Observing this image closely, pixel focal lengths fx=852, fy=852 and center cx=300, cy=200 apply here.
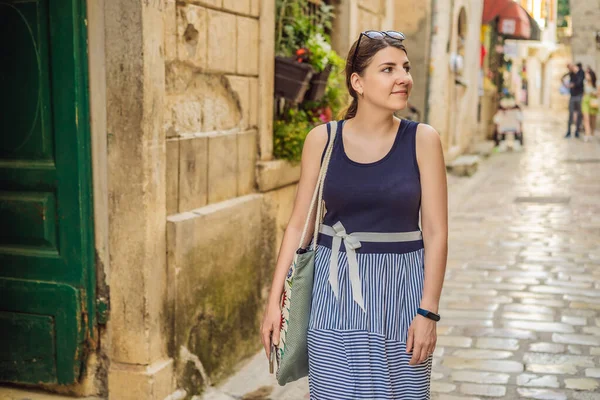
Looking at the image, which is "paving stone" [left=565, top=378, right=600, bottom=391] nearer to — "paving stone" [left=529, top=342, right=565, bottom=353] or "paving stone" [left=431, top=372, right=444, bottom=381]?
"paving stone" [left=529, top=342, right=565, bottom=353]

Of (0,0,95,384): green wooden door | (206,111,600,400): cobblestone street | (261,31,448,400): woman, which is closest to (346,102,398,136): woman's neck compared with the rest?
(261,31,448,400): woman

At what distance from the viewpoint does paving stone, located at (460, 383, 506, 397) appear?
467 centimetres

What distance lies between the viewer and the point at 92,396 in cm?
438

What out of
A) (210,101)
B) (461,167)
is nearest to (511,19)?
(461,167)

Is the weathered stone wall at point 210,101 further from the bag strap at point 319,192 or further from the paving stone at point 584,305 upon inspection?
the paving stone at point 584,305

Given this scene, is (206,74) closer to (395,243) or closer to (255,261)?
(255,261)

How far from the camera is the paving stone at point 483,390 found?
4.67m

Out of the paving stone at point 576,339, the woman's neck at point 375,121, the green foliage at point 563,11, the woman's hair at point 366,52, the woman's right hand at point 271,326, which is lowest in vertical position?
the paving stone at point 576,339

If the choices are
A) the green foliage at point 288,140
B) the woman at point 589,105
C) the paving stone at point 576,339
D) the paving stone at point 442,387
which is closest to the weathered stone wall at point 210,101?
the green foliage at point 288,140

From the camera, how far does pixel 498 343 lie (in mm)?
5594

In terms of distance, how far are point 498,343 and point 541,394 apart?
0.94 metres

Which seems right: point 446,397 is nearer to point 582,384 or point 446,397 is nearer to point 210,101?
point 582,384

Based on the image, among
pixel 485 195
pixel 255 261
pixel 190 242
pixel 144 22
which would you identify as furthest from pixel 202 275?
pixel 485 195

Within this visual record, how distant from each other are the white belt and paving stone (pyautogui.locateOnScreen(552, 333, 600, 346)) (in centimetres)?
323
